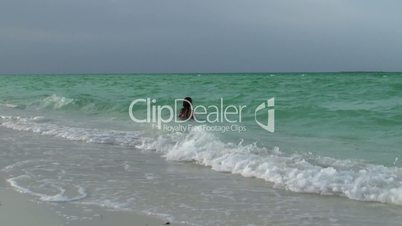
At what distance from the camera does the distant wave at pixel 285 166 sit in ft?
20.1

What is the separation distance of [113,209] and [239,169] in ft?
8.67

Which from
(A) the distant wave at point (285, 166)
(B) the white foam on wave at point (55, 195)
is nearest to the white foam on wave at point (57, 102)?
(A) the distant wave at point (285, 166)

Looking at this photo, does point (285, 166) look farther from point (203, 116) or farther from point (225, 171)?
point (203, 116)

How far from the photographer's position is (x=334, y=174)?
6648 millimetres

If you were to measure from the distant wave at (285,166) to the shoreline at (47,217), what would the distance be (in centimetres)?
218

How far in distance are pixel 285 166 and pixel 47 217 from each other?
361 centimetres

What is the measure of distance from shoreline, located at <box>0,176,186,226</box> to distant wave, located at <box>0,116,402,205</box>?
2.18 metres

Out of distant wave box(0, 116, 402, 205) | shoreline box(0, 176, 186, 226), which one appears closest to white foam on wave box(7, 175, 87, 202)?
shoreline box(0, 176, 186, 226)

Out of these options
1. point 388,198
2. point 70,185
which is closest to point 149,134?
point 70,185

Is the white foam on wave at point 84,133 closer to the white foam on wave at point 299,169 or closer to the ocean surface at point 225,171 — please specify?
the ocean surface at point 225,171

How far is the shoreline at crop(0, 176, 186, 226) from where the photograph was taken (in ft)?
15.5

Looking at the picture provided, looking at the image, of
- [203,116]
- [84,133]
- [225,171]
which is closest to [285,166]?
[225,171]

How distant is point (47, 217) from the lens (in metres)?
4.91

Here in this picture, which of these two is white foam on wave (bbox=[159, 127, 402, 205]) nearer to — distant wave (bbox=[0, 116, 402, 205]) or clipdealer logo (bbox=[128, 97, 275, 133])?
distant wave (bbox=[0, 116, 402, 205])
